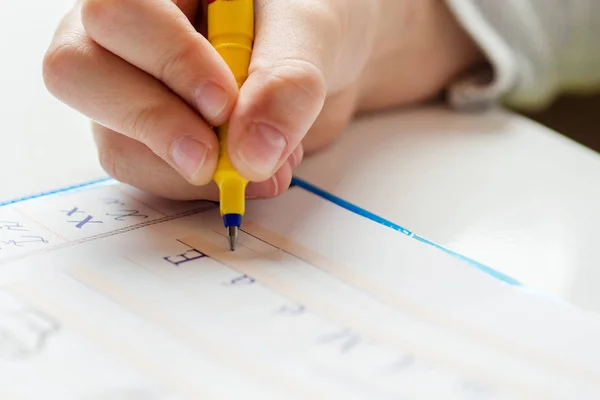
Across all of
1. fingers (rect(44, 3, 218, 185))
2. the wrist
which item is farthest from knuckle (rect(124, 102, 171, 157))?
the wrist

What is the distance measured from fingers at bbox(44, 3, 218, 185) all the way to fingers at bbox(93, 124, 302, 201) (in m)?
0.02

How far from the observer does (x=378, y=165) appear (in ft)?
1.31

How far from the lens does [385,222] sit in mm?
327

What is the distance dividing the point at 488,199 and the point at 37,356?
0.24 meters

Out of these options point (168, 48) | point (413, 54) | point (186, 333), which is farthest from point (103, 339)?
point (413, 54)

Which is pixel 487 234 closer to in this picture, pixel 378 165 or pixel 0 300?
pixel 378 165

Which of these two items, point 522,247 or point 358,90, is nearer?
point 522,247

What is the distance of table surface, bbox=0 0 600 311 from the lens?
12.4 inches

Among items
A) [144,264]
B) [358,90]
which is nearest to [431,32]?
[358,90]

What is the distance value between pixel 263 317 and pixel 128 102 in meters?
0.12

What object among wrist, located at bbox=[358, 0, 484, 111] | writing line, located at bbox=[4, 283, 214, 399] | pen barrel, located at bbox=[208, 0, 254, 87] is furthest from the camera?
wrist, located at bbox=[358, 0, 484, 111]

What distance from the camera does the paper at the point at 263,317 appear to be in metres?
0.21

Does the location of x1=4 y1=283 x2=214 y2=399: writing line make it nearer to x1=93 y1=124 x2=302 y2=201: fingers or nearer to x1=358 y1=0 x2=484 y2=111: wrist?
x1=93 y1=124 x2=302 y2=201: fingers

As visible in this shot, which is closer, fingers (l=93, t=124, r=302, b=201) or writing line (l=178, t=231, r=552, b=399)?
writing line (l=178, t=231, r=552, b=399)
